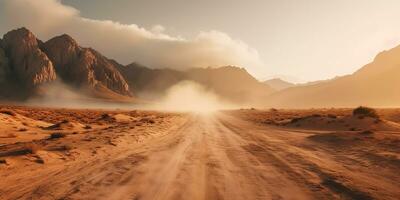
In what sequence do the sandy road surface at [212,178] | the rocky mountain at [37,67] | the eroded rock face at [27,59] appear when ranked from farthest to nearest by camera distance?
the eroded rock face at [27,59] → the rocky mountain at [37,67] → the sandy road surface at [212,178]

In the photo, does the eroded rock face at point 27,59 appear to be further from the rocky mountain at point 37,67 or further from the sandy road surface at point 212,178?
the sandy road surface at point 212,178

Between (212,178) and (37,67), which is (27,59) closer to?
(37,67)

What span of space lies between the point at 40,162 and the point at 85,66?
194 metres

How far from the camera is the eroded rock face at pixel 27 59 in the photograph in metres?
167

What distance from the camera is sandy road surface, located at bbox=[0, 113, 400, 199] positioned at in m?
8.31

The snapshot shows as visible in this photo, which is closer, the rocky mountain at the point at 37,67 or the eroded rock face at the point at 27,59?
the rocky mountain at the point at 37,67

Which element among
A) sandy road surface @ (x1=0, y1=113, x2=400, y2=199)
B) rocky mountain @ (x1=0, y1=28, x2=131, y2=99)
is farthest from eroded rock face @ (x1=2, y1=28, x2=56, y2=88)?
sandy road surface @ (x1=0, y1=113, x2=400, y2=199)

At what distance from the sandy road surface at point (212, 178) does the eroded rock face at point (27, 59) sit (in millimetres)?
170782

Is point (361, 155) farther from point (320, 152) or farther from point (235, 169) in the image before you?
point (235, 169)

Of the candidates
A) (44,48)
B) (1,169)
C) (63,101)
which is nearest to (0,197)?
(1,169)

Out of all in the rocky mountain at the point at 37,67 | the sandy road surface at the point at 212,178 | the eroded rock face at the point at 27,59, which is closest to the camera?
the sandy road surface at the point at 212,178

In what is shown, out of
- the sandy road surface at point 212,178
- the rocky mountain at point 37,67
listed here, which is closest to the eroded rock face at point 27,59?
the rocky mountain at point 37,67

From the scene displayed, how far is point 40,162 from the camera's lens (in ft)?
41.0

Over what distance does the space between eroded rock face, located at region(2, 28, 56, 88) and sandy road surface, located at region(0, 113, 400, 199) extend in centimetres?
17078
